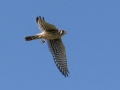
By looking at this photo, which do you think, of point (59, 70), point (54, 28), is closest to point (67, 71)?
point (59, 70)

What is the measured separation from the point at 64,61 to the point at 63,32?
1748 millimetres

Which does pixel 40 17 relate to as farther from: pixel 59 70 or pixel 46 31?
pixel 59 70

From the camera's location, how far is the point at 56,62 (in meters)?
25.8

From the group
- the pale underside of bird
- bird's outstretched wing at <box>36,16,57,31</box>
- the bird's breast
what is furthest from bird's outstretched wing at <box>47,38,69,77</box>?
bird's outstretched wing at <box>36,16,57,31</box>

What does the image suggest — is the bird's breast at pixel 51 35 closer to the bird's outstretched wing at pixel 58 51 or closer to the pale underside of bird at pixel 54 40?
the pale underside of bird at pixel 54 40

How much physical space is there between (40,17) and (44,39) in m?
1.91

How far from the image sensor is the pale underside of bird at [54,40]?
80.7 feet

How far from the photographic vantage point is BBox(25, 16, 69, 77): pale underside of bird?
24.6m

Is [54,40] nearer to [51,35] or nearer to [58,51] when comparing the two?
[58,51]

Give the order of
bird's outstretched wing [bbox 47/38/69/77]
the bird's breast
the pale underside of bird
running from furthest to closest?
bird's outstretched wing [bbox 47/38/69/77], the bird's breast, the pale underside of bird

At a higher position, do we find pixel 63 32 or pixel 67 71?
pixel 63 32

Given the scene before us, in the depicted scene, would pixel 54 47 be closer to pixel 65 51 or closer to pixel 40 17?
pixel 65 51

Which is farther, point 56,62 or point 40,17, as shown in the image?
point 56,62

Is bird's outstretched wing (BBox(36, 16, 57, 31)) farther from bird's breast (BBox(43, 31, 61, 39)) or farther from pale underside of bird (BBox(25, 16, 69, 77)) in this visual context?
bird's breast (BBox(43, 31, 61, 39))
